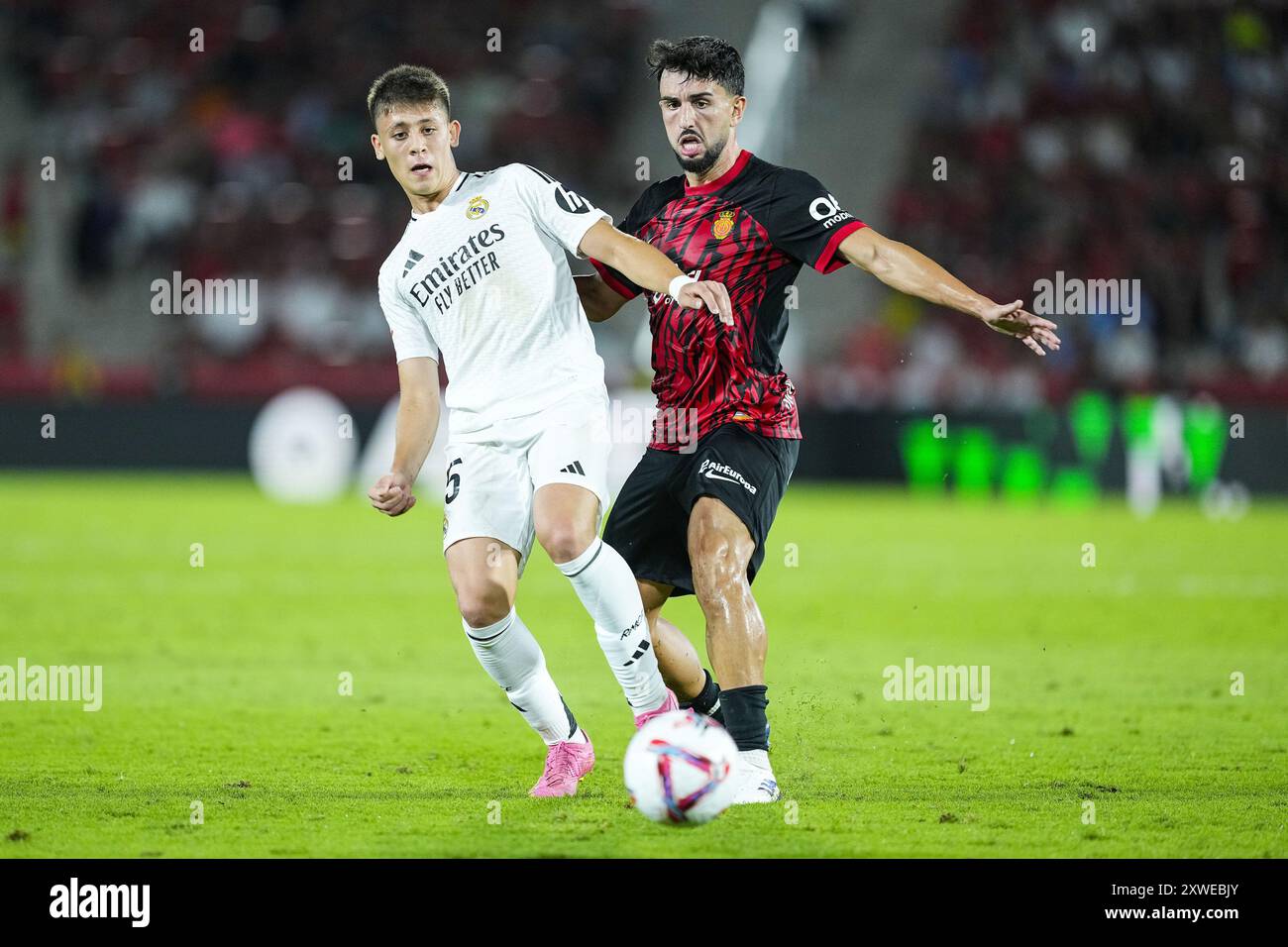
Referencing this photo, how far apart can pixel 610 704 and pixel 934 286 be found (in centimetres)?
319

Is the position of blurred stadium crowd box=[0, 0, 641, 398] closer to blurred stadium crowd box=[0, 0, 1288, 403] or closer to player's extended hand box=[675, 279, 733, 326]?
blurred stadium crowd box=[0, 0, 1288, 403]

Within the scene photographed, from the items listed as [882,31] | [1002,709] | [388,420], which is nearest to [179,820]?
[1002,709]

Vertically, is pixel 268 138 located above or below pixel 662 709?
above

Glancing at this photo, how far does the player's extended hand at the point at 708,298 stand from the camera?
5.04 metres

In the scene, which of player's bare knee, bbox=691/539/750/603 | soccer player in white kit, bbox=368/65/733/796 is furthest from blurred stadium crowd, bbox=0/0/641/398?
player's bare knee, bbox=691/539/750/603

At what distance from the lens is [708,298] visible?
5.07 metres

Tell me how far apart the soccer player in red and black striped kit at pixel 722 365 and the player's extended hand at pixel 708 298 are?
2.46 ft

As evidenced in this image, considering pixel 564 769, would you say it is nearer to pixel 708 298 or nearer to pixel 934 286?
pixel 708 298

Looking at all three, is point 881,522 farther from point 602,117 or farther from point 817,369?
point 602,117

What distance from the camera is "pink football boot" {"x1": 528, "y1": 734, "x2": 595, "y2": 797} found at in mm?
5758

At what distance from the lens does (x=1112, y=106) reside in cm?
2297

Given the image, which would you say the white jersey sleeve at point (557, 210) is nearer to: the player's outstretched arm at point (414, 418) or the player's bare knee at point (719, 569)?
the player's outstretched arm at point (414, 418)

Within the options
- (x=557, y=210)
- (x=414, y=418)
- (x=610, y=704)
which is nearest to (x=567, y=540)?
(x=414, y=418)

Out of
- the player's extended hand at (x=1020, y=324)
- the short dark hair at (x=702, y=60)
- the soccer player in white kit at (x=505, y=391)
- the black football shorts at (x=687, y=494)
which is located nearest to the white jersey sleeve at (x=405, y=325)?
the soccer player in white kit at (x=505, y=391)
